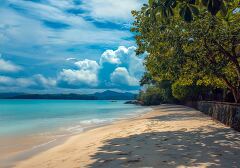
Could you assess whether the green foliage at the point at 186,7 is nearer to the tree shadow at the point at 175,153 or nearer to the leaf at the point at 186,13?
the leaf at the point at 186,13

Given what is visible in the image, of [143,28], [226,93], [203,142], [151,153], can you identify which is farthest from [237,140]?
[226,93]

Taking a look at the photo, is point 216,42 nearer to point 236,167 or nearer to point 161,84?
point 236,167

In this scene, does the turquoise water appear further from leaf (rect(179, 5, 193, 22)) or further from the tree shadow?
leaf (rect(179, 5, 193, 22))

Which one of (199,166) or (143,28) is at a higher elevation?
(143,28)

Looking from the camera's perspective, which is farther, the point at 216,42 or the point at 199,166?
the point at 216,42

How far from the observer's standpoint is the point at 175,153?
1113cm

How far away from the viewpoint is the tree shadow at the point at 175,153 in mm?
9688

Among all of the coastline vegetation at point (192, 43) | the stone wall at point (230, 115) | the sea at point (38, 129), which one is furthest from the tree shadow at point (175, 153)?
the coastline vegetation at point (192, 43)

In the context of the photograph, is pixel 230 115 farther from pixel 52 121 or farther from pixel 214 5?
pixel 52 121

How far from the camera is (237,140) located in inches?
553

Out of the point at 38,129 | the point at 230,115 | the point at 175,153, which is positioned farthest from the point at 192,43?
the point at 38,129

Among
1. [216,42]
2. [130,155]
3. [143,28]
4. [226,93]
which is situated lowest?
[130,155]

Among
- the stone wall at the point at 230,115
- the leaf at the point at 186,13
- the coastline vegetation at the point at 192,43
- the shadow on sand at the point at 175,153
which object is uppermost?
the coastline vegetation at the point at 192,43

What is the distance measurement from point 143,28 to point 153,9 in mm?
17687
